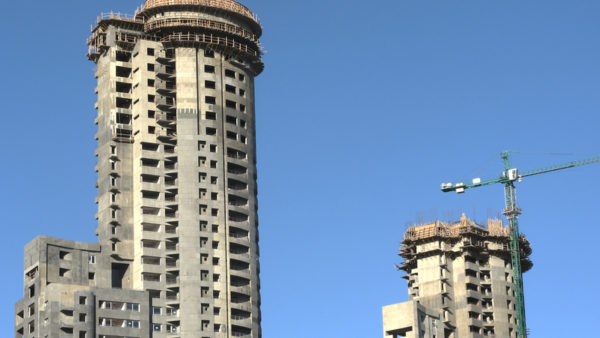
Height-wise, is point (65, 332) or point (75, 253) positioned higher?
point (75, 253)

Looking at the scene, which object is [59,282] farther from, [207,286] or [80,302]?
[207,286]

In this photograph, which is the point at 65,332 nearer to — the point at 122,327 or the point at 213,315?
the point at 122,327

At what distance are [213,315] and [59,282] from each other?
834 inches

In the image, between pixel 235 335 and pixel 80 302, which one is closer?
pixel 80 302

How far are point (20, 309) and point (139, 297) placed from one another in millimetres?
17284

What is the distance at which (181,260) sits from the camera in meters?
200

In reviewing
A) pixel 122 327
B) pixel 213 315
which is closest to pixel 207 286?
pixel 213 315

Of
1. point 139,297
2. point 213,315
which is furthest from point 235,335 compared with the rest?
point 139,297

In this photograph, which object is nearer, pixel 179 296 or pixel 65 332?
pixel 65 332

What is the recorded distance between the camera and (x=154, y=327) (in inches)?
7569

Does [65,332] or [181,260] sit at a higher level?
[181,260]

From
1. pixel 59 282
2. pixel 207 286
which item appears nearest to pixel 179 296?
pixel 207 286

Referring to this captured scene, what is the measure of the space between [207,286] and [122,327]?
→ 16264mm

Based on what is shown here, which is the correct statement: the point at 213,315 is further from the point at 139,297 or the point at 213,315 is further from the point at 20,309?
the point at 20,309
